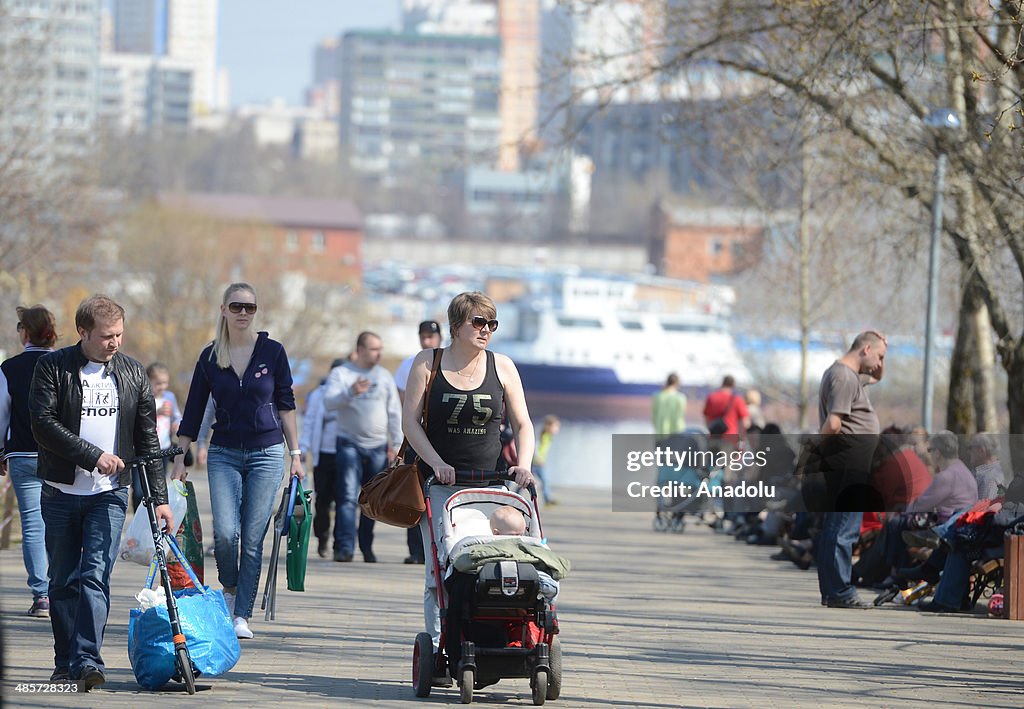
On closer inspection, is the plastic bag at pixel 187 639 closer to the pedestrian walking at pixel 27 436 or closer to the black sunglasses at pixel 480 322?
the pedestrian walking at pixel 27 436

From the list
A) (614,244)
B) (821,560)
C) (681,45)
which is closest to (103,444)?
(821,560)

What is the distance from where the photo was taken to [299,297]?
70.6 m

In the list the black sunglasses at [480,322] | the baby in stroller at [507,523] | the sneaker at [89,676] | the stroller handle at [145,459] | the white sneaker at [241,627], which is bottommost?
the white sneaker at [241,627]

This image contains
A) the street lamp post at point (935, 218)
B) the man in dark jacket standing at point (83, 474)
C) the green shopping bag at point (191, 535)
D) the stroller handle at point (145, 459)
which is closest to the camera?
the man in dark jacket standing at point (83, 474)

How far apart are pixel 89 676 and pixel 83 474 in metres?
0.97

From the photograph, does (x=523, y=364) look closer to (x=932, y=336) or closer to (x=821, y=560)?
(x=932, y=336)

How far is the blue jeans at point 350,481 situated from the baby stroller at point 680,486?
6.64 metres

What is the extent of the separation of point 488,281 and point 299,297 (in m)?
60.7

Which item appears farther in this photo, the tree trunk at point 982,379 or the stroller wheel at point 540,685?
the tree trunk at point 982,379

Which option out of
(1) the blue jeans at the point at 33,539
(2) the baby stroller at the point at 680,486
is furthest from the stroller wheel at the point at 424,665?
(2) the baby stroller at the point at 680,486

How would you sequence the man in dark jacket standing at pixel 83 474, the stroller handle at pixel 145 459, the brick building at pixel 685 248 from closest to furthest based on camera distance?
1. the man in dark jacket standing at pixel 83 474
2. the stroller handle at pixel 145 459
3. the brick building at pixel 685 248

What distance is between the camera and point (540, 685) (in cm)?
811

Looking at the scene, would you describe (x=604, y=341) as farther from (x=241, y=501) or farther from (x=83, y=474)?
(x=83, y=474)

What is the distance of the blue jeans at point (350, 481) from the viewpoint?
1518 cm
